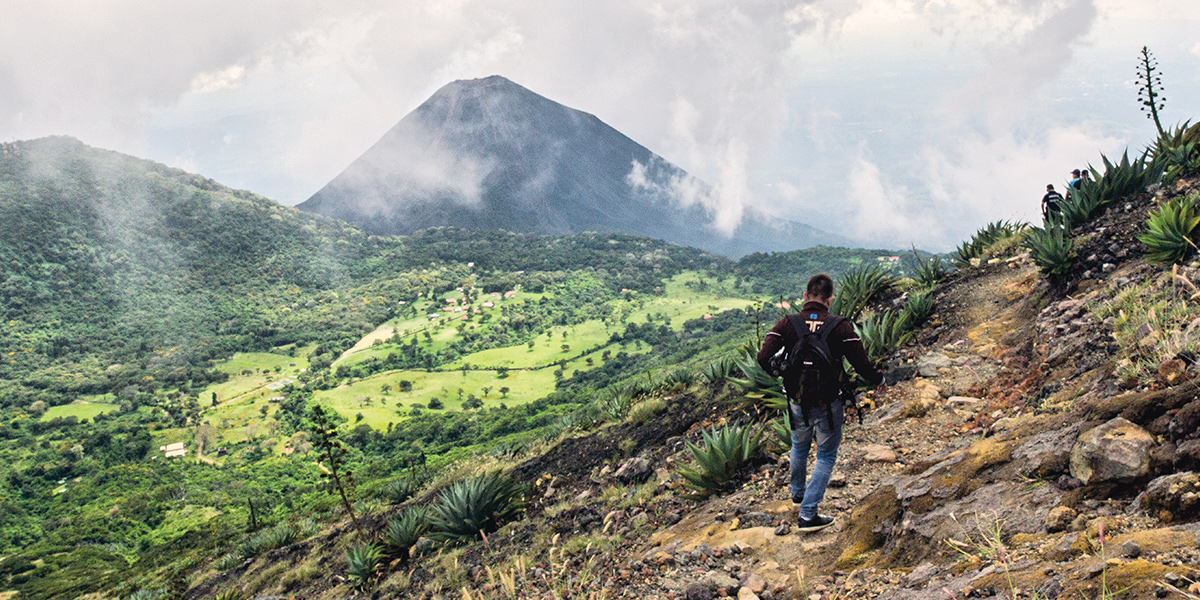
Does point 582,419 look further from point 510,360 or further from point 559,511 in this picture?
point 510,360

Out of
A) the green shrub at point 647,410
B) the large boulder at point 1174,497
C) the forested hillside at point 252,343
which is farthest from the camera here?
the forested hillside at point 252,343

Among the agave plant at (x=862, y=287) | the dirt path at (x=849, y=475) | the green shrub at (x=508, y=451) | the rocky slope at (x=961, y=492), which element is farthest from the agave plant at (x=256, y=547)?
the agave plant at (x=862, y=287)

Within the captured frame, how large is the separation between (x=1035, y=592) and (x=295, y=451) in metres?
72.6

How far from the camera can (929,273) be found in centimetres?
890

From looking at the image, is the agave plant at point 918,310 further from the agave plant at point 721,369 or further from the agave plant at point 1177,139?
the agave plant at point 1177,139

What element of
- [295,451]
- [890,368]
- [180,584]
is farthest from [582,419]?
[295,451]

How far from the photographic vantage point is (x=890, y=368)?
253 inches

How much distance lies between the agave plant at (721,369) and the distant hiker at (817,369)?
4.87 metres

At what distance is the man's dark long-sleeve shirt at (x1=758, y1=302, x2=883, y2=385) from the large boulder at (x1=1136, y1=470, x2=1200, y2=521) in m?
1.52

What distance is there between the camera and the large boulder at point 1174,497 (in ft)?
6.49

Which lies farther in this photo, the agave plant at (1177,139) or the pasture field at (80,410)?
the pasture field at (80,410)

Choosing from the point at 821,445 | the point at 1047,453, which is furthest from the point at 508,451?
the point at 1047,453

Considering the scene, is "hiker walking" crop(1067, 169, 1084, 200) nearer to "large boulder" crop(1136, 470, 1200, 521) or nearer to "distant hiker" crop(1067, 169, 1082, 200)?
"distant hiker" crop(1067, 169, 1082, 200)

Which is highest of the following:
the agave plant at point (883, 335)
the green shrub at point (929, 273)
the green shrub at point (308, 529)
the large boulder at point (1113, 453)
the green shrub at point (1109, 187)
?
the green shrub at point (1109, 187)
